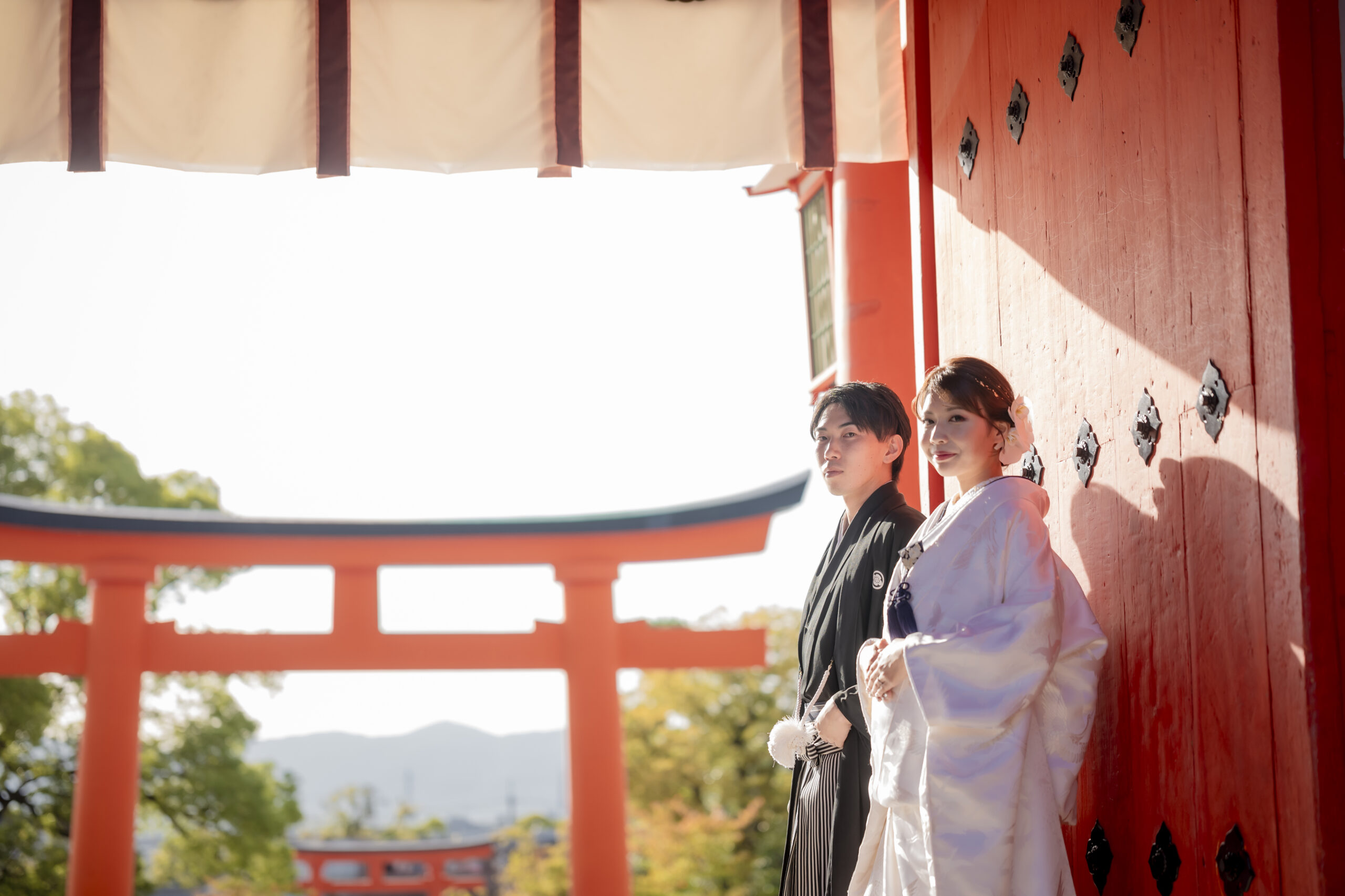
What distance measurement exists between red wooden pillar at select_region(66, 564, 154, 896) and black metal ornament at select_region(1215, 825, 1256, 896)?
9.21 meters

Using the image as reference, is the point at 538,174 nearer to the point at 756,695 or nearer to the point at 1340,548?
the point at 1340,548

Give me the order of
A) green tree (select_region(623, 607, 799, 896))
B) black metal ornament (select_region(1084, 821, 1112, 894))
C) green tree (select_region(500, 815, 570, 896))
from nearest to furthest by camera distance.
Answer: black metal ornament (select_region(1084, 821, 1112, 894)) < green tree (select_region(623, 607, 799, 896)) < green tree (select_region(500, 815, 570, 896))

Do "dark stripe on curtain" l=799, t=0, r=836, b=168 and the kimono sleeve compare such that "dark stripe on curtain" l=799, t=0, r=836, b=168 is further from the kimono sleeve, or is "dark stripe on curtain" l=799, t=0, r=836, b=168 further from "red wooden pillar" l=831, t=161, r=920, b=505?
the kimono sleeve

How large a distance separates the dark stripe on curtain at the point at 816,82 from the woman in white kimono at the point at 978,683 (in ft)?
4.33

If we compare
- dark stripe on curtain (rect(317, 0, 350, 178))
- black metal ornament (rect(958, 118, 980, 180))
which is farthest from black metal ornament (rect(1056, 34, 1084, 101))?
dark stripe on curtain (rect(317, 0, 350, 178))

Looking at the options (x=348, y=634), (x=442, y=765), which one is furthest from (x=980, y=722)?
(x=442, y=765)

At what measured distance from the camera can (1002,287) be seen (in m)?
2.72

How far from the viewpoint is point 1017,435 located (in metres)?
2.26

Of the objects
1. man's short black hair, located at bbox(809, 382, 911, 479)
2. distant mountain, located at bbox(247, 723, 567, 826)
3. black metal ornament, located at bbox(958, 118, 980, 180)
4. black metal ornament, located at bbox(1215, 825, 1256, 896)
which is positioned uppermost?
black metal ornament, located at bbox(958, 118, 980, 180)

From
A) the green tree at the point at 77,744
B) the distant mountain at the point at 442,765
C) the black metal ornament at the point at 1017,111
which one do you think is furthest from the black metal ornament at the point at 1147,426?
the distant mountain at the point at 442,765

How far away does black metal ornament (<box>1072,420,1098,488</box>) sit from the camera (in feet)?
7.68

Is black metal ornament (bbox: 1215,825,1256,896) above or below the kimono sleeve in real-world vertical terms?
below

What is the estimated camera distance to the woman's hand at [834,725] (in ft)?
8.16

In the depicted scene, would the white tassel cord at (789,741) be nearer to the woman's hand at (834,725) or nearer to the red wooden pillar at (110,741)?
the woman's hand at (834,725)
